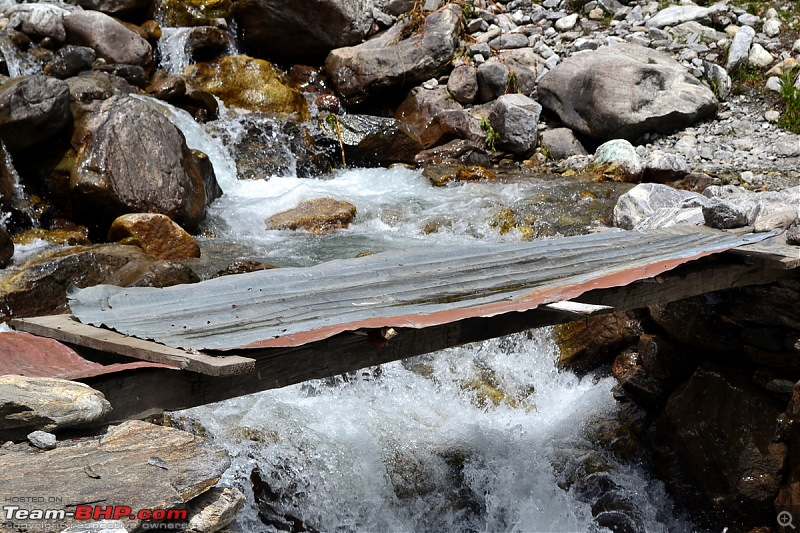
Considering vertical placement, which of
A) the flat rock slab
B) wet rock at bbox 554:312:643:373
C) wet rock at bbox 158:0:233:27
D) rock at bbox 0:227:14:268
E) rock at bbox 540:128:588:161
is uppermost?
the flat rock slab

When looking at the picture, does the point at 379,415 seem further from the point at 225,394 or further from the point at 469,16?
the point at 469,16

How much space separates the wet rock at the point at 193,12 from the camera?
527 inches

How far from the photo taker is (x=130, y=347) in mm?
2982

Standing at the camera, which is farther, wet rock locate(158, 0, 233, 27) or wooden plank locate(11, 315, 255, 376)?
wet rock locate(158, 0, 233, 27)

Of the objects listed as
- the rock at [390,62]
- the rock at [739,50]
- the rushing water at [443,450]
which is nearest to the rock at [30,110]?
the rushing water at [443,450]

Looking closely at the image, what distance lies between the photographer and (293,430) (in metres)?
5.31

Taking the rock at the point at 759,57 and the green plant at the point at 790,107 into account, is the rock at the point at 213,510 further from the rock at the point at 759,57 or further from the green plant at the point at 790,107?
the rock at the point at 759,57

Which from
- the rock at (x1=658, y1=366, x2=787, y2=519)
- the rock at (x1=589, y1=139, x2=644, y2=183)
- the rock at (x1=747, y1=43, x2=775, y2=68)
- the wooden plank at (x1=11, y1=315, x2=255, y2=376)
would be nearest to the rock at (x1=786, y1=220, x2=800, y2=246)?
the rock at (x1=658, y1=366, x2=787, y2=519)

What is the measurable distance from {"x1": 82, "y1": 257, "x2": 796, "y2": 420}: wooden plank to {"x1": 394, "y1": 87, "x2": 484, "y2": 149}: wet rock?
311 inches

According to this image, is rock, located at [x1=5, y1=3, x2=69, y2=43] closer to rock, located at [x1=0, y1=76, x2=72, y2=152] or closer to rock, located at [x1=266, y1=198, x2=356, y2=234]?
rock, located at [x1=0, y1=76, x2=72, y2=152]

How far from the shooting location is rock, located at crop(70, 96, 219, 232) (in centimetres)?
861

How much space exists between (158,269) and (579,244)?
3.58 meters

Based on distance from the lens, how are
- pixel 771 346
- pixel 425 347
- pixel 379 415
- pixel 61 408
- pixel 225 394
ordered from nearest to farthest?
pixel 61 408
pixel 225 394
pixel 425 347
pixel 771 346
pixel 379 415

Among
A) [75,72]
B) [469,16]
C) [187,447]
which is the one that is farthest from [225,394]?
[469,16]
